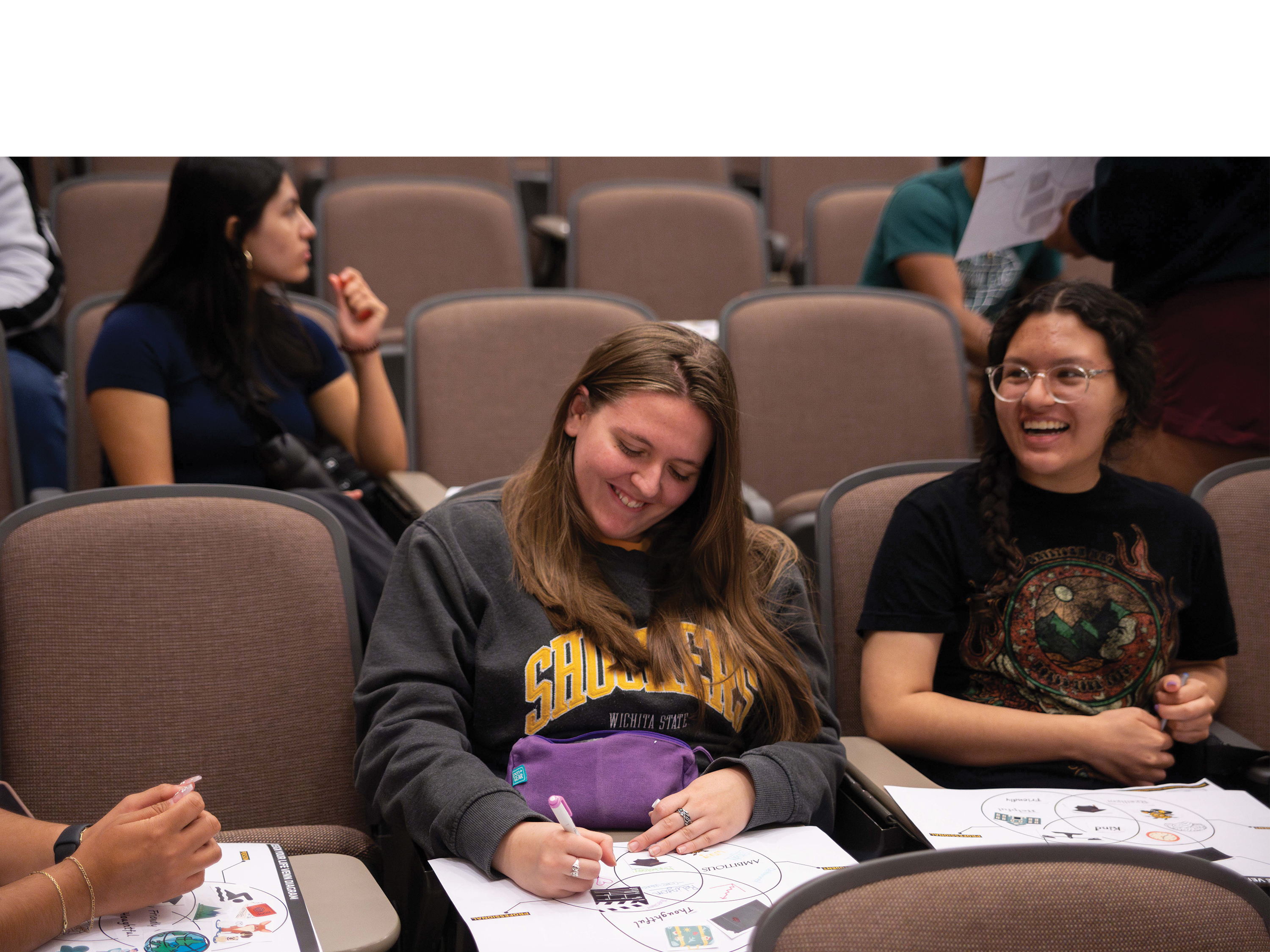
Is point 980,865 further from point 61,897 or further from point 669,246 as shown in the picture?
point 669,246

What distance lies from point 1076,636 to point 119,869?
1.16 m

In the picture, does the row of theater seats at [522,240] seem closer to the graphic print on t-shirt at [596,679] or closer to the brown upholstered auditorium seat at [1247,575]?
the brown upholstered auditorium seat at [1247,575]

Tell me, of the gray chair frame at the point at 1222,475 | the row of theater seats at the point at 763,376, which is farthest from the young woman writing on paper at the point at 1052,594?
the row of theater seats at the point at 763,376

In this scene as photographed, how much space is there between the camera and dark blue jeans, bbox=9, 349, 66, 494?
2152mm

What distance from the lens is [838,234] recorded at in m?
3.31

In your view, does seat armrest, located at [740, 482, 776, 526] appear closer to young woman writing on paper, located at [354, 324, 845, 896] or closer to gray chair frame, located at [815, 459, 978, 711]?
gray chair frame, located at [815, 459, 978, 711]

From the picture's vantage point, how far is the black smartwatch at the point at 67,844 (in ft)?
3.32

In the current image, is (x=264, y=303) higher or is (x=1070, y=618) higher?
(x=264, y=303)

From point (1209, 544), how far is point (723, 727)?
29.4 inches

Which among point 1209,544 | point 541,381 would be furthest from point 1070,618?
point 541,381

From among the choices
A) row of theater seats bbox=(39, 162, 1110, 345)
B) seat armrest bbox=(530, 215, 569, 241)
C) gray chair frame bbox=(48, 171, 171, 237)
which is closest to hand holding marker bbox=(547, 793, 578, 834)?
row of theater seats bbox=(39, 162, 1110, 345)

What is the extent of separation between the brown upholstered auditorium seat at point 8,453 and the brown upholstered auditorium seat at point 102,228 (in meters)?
0.91
